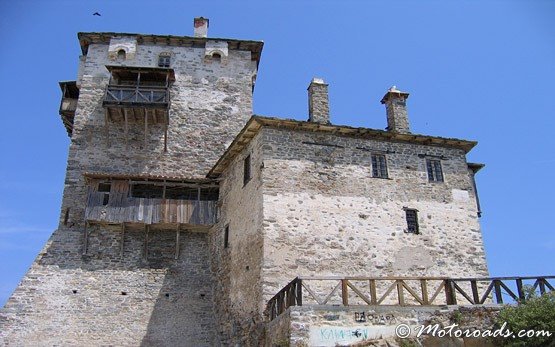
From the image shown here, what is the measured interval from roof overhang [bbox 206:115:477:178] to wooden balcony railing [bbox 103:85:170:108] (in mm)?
4412

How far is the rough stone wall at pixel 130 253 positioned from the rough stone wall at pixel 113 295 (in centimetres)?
3

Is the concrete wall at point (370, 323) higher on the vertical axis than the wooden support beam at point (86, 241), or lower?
lower

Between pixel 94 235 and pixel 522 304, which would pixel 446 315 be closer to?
pixel 522 304

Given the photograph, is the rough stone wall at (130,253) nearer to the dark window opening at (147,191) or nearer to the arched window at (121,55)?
the arched window at (121,55)

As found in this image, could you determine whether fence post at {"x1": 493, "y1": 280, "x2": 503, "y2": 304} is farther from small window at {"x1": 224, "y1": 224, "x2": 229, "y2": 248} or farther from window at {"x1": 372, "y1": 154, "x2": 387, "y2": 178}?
small window at {"x1": 224, "y1": 224, "x2": 229, "y2": 248}

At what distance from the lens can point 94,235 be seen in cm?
2019

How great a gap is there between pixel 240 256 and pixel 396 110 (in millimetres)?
7364

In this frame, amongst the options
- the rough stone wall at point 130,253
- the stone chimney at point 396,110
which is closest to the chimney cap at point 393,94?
the stone chimney at point 396,110

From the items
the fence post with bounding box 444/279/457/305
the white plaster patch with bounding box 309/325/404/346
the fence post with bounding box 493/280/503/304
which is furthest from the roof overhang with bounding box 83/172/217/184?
the fence post with bounding box 493/280/503/304

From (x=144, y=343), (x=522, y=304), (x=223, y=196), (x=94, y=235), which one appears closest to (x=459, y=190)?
(x=522, y=304)

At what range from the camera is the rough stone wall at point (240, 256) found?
15781 mm

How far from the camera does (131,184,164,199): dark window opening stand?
68.9ft

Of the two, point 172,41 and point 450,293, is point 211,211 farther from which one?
point 450,293

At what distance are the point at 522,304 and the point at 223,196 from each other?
10714 mm
